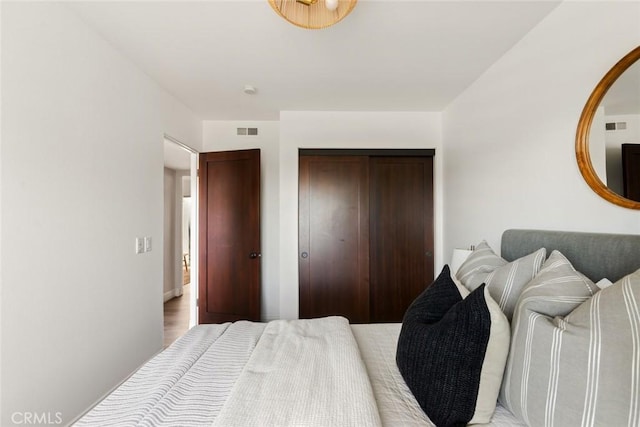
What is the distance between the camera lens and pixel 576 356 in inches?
29.6

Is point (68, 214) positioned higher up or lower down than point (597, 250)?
higher up

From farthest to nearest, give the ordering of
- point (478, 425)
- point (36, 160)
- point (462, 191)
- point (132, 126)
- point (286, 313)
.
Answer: point (286, 313)
point (462, 191)
point (132, 126)
point (36, 160)
point (478, 425)

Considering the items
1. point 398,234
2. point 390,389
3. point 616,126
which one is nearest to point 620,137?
point 616,126

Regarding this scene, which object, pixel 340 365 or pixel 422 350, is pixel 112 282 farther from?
pixel 422 350

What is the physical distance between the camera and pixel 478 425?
0.93 m

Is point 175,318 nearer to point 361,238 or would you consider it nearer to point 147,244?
point 147,244

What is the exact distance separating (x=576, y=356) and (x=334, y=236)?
99.3 inches

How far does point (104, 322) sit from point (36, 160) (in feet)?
3.59

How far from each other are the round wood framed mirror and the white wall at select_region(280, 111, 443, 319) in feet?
6.13

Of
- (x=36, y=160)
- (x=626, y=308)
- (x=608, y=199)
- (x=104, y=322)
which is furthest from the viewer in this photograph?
(x=104, y=322)

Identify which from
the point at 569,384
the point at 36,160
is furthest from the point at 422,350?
the point at 36,160

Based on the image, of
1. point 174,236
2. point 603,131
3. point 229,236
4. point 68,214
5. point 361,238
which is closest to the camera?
point 603,131

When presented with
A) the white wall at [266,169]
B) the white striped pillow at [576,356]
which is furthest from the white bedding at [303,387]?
the white wall at [266,169]

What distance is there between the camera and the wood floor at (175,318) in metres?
3.19
